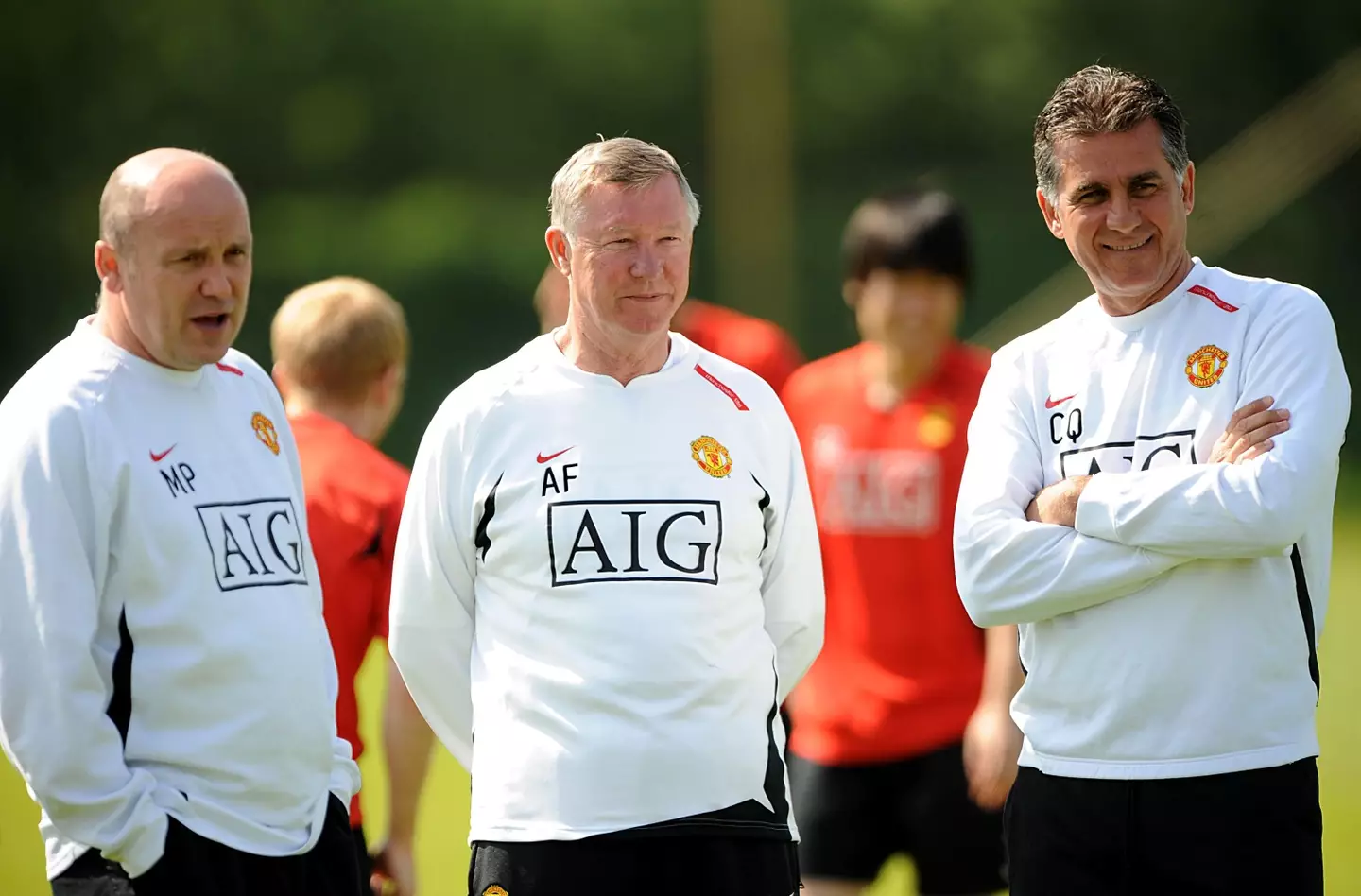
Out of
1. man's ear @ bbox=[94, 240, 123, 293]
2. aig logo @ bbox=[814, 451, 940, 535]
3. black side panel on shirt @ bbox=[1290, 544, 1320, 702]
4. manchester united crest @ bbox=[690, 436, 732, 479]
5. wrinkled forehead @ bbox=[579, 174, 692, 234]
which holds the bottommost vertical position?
black side panel on shirt @ bbox=[1290, 544, 1320, 702]

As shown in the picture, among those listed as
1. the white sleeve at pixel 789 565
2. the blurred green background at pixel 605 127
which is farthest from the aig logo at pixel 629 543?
the blurred green background at pixel 605 127

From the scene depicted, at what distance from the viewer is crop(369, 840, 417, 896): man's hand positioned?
397cm

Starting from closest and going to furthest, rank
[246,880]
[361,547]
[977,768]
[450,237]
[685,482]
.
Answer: [246,880], [685,482], [361,547], [977,768], [450,237]

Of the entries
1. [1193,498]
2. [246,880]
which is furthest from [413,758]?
[1193,498]

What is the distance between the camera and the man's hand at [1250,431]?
125 inches

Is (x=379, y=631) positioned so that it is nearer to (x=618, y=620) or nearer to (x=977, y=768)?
(x=618, y=620)

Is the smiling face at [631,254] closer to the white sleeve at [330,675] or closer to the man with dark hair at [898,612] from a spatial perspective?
the white sleeve at [330,675]

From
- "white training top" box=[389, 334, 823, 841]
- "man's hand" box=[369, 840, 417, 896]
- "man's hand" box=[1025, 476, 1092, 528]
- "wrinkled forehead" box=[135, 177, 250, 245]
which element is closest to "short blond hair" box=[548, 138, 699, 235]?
"white training top" box=[389, 334, 823, 841]

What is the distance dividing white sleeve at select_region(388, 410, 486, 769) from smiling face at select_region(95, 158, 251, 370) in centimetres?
47

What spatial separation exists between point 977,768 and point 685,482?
1.73 meters

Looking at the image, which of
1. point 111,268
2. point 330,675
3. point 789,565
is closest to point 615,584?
point 789,565

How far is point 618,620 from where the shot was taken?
128 inches

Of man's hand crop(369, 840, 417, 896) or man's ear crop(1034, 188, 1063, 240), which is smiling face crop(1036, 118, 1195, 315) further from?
man's hand crop(369, 840, 417, 896)

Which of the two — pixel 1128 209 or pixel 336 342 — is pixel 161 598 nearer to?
pixel 336 342
